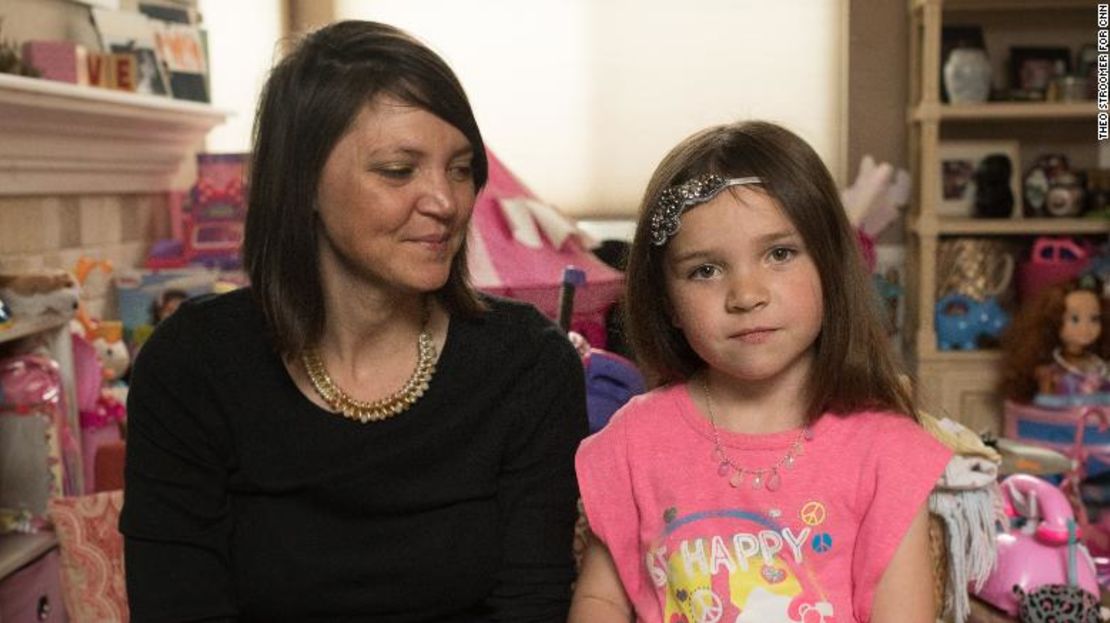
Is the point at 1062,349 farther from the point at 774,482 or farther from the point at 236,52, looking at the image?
the point at 236,52

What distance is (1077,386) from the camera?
3.24 metres

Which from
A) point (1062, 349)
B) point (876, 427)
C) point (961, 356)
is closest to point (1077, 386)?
point (1062, 349)

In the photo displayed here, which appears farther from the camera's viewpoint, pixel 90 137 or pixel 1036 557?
pixel 90 137

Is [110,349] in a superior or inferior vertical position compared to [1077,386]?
superior

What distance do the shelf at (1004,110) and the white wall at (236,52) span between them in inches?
76.1

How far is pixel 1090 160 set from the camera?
3.79 meters

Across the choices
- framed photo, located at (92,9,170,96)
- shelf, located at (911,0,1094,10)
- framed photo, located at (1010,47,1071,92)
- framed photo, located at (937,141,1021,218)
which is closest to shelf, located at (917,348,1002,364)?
framed photo, located at (937,141,1021,218)

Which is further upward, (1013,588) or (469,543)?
(469,543)

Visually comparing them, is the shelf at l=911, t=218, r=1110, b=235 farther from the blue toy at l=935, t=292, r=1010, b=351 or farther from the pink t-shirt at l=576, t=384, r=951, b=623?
the pink t-shirt at l=576, t=384, r=951, b=623

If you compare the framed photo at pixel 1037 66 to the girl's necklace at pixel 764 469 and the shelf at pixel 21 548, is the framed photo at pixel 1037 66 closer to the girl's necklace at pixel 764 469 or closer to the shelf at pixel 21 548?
the girl's necklace at pixel 764 469

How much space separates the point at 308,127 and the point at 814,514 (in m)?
0.64

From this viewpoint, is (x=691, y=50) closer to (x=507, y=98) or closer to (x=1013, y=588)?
(x=507, y=98)

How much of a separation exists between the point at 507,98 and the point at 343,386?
2629 mm

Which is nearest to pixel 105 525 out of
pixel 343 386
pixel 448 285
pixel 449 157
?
pixel 343 386
